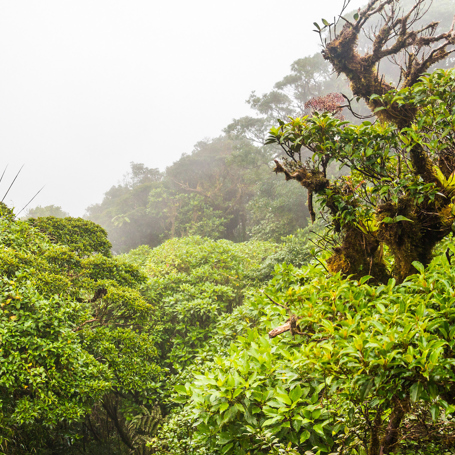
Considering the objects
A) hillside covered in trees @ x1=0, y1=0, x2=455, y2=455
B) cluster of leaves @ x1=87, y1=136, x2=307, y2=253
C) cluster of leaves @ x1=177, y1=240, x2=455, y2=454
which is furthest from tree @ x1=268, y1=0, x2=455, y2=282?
cluster of leaves @ x1=87, y1=136, x2=307, y2=253

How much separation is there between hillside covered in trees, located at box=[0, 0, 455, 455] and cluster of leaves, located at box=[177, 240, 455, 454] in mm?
13

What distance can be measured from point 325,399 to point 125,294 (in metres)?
3.51

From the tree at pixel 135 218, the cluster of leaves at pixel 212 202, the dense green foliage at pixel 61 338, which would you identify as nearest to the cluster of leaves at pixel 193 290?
the dense green foliage at pixel 61 338

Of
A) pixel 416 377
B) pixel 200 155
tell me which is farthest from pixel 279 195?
pixel 416 377

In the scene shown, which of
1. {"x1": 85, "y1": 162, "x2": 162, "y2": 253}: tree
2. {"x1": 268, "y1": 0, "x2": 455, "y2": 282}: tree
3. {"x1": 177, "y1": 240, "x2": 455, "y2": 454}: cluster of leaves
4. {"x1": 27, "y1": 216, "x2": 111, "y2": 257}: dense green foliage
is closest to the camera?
{"x1": 177, "y1": 240, "x2": 455, "y2": 454}: cluster of leaves

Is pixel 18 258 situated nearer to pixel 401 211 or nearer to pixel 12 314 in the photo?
pixel 12 314

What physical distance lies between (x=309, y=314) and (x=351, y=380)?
669 mm

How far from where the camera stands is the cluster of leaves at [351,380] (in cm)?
146

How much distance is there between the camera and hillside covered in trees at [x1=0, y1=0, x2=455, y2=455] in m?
1.80

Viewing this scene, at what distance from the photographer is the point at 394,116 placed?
3117mm

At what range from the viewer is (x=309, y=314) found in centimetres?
227

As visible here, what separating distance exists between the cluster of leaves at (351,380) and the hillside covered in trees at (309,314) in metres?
0.01

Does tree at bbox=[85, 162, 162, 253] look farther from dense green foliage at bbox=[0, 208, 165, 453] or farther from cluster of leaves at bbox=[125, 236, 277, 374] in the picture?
dense green foliage at bbox=[0, 208, 165, 453]

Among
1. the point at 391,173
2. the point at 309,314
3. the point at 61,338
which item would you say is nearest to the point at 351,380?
the point at 309,314
